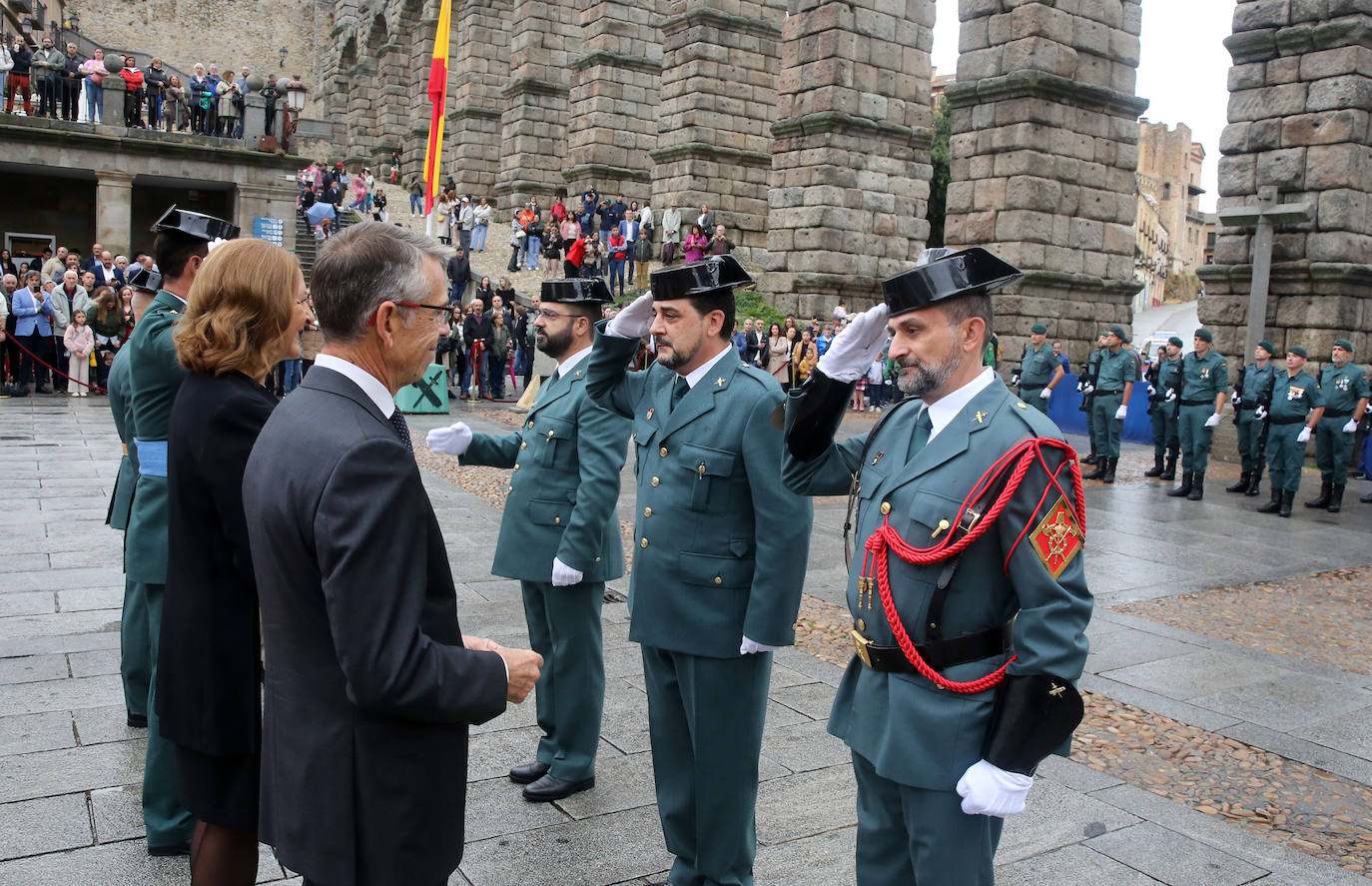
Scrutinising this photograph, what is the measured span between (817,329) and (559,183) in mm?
15858

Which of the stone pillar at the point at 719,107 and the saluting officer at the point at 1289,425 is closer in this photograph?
the saluting officer at the point at 1289,425

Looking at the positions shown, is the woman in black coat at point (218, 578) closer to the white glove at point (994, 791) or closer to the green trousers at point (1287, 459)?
the white glove at point (994, 791)

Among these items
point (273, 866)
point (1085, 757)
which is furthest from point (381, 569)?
point (1085, 757)

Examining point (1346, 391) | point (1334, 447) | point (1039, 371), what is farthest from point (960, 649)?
point (1039, 371)

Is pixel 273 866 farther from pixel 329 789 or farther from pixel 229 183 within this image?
pixel 229 183

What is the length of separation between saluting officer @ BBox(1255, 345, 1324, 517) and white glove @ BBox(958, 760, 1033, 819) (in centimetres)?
1038

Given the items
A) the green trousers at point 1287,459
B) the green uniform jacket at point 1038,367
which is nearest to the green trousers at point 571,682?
the green trousers at point 1287,459

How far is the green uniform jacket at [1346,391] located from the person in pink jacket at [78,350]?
16.7 meters

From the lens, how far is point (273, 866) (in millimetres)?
3338

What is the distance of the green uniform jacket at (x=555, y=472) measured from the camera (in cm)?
392

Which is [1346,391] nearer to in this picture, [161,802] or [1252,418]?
[1252,418]

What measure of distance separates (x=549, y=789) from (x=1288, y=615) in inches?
209

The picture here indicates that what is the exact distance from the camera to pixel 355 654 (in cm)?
179

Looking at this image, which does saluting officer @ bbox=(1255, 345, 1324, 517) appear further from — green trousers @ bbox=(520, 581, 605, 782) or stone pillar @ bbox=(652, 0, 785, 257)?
stone pillar @ bbox=(652, 0, 785, 257)
